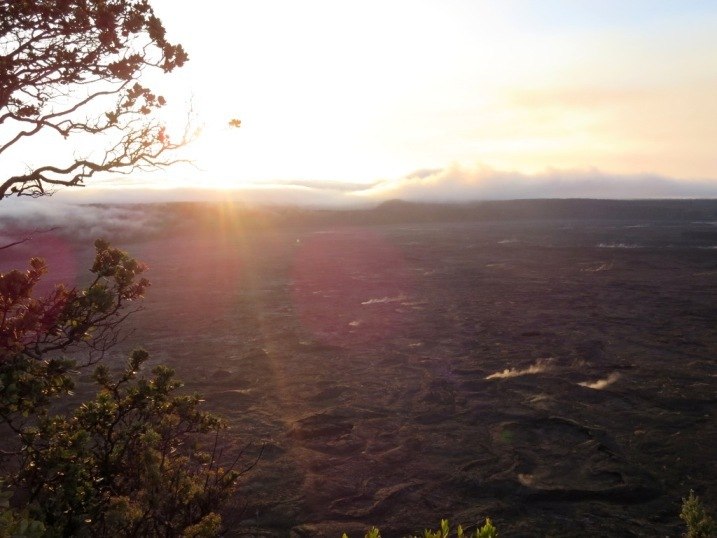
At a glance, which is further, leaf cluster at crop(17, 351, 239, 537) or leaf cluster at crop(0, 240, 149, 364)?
leaf cluster at crop(17, 351, 239, 537)

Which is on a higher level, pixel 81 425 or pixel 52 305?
pixel 52 305

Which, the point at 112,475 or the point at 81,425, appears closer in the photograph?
the point at 81,425

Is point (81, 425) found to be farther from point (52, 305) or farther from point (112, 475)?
point (52, 305)

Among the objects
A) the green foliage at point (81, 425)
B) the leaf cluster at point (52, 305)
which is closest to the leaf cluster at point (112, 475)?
the green foliage at point (81, 425)

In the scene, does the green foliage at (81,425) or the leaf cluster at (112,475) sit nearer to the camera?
the green foliage at (81,425)

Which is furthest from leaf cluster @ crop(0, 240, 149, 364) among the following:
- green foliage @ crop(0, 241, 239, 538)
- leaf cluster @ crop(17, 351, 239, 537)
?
leaf cluster @ crop(17, 351, 239, 537)

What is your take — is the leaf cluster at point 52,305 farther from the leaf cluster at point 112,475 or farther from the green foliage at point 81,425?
the leaf cluster at point 112,475

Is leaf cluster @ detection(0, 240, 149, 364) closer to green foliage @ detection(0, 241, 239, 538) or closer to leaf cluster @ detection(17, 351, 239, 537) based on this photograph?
green foliage @ detection(0, 241, 239, 538)

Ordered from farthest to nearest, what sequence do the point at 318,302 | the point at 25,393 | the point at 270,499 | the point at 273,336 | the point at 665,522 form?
the point at 318,302
the point at 273,336
the point at 270,499
the point at 665,522
the point at 25,393

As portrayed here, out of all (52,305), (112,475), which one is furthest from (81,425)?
(52,305)

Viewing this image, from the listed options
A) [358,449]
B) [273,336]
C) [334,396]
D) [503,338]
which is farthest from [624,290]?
[358,449]

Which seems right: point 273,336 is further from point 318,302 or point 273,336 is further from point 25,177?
point 25,177
